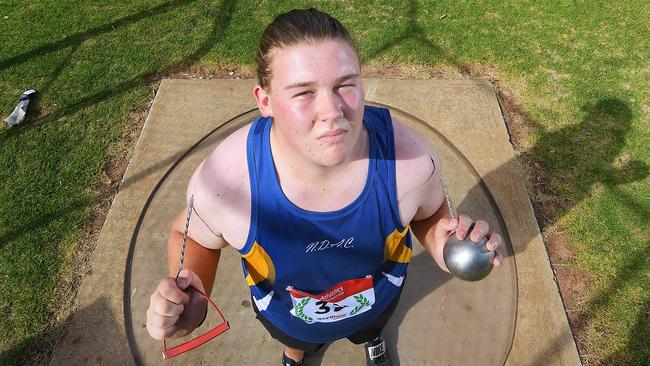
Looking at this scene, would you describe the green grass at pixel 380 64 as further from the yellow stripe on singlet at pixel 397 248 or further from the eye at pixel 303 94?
the eye at pixel 303 94

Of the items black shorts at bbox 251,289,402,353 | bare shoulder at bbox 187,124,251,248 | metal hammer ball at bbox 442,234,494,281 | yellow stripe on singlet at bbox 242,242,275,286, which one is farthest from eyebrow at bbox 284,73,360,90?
black shorts at bbox 251,289,402,353

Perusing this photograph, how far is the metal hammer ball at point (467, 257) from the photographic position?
5.28 feet

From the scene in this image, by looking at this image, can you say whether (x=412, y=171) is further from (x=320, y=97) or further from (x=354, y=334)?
(x=354, y=334)

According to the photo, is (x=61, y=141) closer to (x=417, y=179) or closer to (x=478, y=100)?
(x=417, y=179)

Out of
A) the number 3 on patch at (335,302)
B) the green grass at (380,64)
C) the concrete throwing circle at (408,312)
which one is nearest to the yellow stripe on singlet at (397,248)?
the number 3 on patch at (335,302)

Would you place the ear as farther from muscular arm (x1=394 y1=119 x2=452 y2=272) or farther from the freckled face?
muscular arm (x1=394 y1=119 x2=452 y2=272)

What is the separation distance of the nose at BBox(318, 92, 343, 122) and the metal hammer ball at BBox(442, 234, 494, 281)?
67 cm

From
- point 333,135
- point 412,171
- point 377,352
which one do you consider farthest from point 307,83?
point 377,352

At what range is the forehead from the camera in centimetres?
135

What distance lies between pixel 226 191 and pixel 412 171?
682mm

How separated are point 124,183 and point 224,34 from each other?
1858 millimetres

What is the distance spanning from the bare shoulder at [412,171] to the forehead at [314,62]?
15.5 inches

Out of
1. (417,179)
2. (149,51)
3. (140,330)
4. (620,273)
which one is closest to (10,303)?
(140,330)

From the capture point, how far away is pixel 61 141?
3.71m
